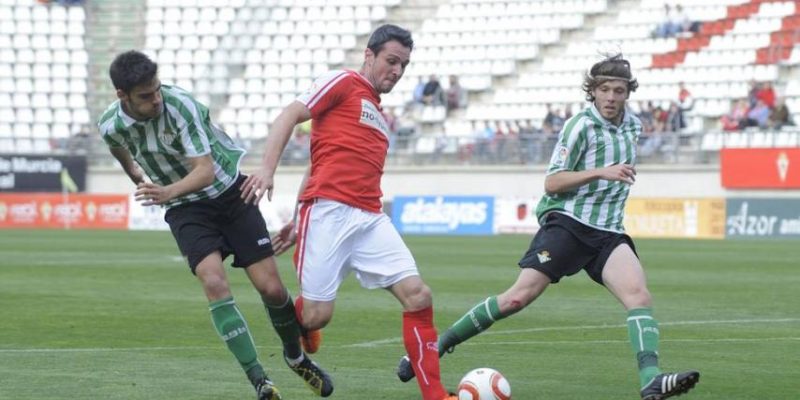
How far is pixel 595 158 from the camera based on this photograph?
352 inches

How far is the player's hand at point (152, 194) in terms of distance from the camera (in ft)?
26.6

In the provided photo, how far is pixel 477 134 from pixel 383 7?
6802 mm

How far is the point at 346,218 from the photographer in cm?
833

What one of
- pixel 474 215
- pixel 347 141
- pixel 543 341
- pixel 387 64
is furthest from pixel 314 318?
pixel 474 215

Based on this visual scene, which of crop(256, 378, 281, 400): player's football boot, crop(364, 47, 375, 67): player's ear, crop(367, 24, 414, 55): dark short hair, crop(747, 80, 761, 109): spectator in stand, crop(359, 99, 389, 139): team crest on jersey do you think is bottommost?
crop(747, 80, 761, 109): spectator in stand

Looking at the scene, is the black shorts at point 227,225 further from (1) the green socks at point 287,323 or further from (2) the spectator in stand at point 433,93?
(2) the spectator in stand at point 433,93

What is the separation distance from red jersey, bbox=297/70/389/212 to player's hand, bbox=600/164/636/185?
4.10ft

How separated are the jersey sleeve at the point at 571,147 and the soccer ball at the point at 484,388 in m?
1.36

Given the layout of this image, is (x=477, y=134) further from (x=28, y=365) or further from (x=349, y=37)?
(x=28, y=365)

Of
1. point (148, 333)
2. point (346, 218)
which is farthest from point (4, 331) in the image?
point (346, 218)

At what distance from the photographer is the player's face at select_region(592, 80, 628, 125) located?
29.0 feet

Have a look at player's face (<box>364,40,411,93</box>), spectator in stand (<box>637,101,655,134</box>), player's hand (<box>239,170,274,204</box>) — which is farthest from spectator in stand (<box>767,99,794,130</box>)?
player's hand (<box>239,170,274,204</box>)

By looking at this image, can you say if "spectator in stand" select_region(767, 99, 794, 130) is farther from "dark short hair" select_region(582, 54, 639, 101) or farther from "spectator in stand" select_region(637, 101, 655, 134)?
"dark short hair" select_region(582, 54, 639, 101)

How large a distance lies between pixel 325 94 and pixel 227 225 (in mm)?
995
